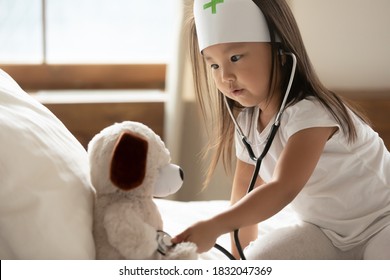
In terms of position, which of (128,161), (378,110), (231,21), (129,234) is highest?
(231,21)

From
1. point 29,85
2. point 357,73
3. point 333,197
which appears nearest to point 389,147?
point 357,73

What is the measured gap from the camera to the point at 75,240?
861 millimetres

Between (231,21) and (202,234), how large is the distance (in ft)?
1.42

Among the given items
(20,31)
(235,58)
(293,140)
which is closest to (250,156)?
(293,140)

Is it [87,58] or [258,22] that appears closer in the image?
[258,22]

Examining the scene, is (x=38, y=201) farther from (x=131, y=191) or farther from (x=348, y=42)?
(x=348, y=42)

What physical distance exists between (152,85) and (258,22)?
1.11 meters

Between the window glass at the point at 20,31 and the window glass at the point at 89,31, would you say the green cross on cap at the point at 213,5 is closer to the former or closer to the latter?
the window glass at the point at 89,31

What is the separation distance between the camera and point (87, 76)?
2203mm

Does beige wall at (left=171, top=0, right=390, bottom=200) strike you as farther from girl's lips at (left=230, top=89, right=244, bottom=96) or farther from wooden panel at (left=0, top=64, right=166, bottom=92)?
girl's lips at (left=230, top=89, right=244, bottom=96)

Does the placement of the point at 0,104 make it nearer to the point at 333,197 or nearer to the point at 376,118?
the point at 333,197

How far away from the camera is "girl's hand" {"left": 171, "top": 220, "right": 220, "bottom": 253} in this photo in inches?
38.9

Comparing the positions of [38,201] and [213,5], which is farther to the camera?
[213,5]

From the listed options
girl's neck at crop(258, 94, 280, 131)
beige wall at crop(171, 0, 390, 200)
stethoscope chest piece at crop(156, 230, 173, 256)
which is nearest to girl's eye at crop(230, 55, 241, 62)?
girl's neck at crop(258, 94, 280, 131)
